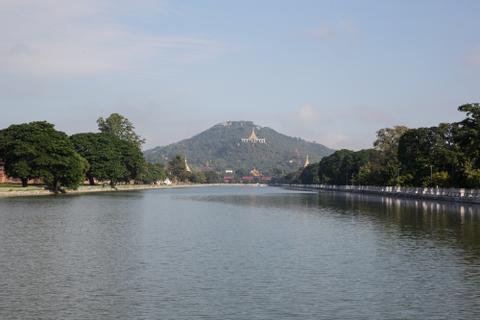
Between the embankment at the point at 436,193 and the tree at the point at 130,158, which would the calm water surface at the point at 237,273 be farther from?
the tree at the point at 130,158

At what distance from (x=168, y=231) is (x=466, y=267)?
71.8 feet

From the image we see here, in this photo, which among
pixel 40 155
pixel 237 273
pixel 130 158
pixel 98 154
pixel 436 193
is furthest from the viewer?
pixel 130 158

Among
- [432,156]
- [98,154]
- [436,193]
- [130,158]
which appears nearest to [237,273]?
[436,193]

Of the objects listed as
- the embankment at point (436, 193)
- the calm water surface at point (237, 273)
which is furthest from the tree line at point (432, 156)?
the calm water surface at point (237, 273)

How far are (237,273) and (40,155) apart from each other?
96.8 m

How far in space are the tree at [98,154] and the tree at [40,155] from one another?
102 ft

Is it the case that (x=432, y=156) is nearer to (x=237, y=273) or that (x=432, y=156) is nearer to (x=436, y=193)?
(x=436, y=193)

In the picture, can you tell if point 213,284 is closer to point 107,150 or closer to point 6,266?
point 6,266

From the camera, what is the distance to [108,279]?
81.5 ft

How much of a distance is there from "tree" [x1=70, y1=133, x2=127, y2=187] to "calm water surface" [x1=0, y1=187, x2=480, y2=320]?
373 ft

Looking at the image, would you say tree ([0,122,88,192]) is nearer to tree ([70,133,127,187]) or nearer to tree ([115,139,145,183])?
tree ([70,133,127,187])

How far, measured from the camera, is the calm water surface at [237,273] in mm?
19844

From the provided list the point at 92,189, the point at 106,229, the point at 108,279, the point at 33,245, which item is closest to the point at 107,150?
the point at 92,189

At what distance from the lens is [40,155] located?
383ft
